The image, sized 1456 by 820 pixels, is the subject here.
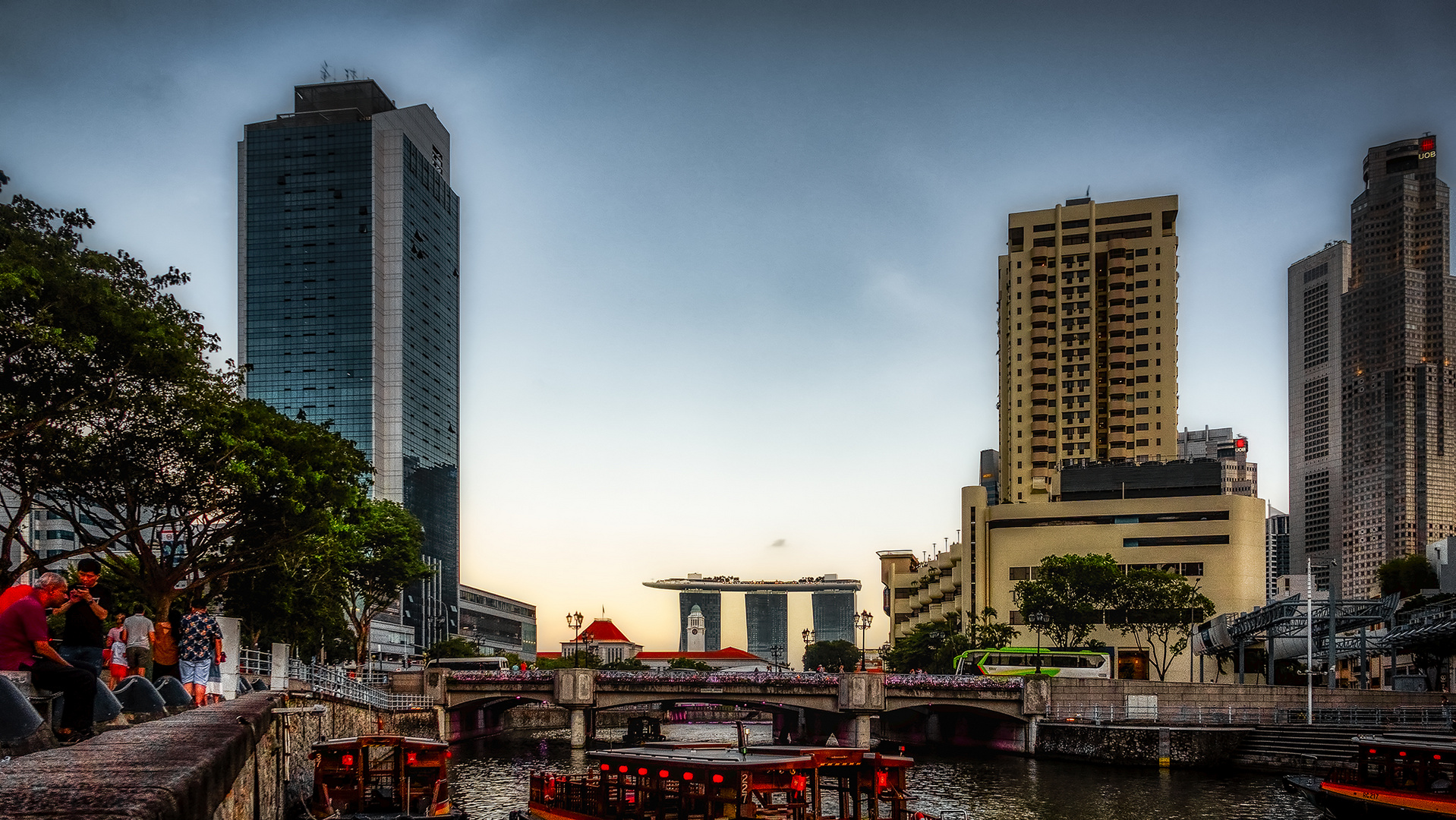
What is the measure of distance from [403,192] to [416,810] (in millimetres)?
169883

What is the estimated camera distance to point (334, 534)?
200 ft

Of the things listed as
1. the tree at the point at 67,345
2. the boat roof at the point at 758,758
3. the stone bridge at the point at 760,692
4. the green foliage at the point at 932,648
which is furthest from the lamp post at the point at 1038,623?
the tree at the point at 67,345

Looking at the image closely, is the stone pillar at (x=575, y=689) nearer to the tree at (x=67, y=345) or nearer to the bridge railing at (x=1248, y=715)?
the bridge railing at (x=1248, y=715)

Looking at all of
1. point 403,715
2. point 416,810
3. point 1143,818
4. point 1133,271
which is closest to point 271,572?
point 403,715

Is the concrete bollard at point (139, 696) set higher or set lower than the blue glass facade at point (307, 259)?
lower

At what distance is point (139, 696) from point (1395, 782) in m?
38.0

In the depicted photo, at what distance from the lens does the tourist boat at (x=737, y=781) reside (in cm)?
2561

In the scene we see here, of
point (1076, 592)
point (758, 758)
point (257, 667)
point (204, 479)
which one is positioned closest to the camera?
point (758, 758)

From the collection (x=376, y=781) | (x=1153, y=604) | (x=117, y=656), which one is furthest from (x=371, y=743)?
(x=1153, y=604)

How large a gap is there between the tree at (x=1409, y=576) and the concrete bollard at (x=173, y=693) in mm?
123289

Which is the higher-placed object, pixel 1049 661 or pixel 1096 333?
pixel 1096 333

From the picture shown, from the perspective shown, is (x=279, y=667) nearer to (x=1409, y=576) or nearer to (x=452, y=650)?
(x=452, y=650)

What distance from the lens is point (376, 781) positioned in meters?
33.1

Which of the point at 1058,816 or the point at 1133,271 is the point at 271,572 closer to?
the point at 1058,816
